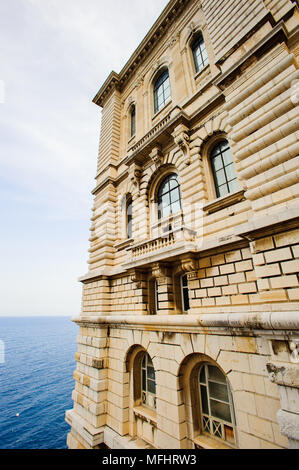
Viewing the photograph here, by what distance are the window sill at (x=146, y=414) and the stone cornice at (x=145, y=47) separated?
20.8 m

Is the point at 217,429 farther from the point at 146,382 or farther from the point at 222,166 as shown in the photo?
the point at 222,166

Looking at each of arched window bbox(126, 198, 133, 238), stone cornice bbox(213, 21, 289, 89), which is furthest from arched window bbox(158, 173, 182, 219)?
stone cornice bbox(213, 21, 289, 89)

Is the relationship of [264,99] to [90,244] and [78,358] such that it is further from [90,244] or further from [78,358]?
[78,358]

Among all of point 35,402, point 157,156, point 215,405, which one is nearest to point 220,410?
point 215,405

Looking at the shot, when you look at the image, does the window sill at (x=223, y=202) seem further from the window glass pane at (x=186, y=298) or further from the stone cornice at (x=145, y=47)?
the stone cornice at (x=145, y=47)

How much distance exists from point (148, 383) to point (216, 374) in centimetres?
366

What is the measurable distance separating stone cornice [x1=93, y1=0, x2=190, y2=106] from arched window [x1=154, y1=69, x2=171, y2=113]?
8.48 ft

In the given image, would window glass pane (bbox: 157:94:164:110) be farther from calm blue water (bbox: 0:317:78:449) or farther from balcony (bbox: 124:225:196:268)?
calm blue water (bbox: 0:317:78:449)

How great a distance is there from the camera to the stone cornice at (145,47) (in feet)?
41.1

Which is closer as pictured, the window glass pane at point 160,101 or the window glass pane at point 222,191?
the window glass pane at point 222,191

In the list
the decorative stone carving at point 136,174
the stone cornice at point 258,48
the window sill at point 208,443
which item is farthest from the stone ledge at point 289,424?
the decorative stone carving at point 136,174

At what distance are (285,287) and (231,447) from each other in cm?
512

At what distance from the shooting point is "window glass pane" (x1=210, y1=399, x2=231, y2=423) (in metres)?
6.14

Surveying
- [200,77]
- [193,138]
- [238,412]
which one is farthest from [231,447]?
[200,77]
